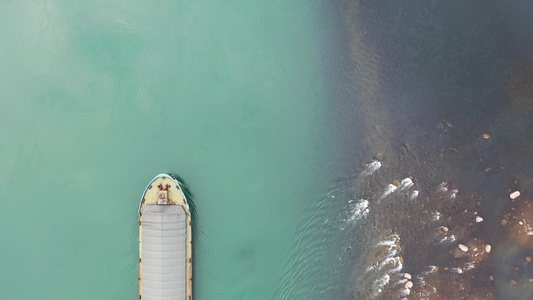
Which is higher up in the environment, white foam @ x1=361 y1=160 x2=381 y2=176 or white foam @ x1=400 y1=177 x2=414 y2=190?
white foam @ x1=361 y1=160 x2=381 y2=176

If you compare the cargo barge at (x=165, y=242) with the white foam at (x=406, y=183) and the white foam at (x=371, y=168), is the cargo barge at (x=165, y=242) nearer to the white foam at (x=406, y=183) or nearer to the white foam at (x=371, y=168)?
the white foam at (x=371, y=168)

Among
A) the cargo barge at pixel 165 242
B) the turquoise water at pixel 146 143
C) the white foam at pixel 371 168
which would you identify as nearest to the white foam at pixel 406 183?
the white foam at pixel 371 168

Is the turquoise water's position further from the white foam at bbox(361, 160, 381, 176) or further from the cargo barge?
the white foam at bbox(361, 160, 381, 176)

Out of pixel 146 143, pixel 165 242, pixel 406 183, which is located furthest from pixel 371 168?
pixel 146 143

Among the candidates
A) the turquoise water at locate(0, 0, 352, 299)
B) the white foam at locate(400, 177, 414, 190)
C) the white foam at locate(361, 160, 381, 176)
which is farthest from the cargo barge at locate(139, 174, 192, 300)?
the white foam at locate(400, 177, 414, 190)

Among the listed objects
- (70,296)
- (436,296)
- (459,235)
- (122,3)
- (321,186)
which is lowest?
(436,296)

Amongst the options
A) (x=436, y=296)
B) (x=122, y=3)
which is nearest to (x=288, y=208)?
(x=436, y=296)

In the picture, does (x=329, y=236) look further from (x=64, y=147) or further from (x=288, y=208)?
(x=64, y=147)
